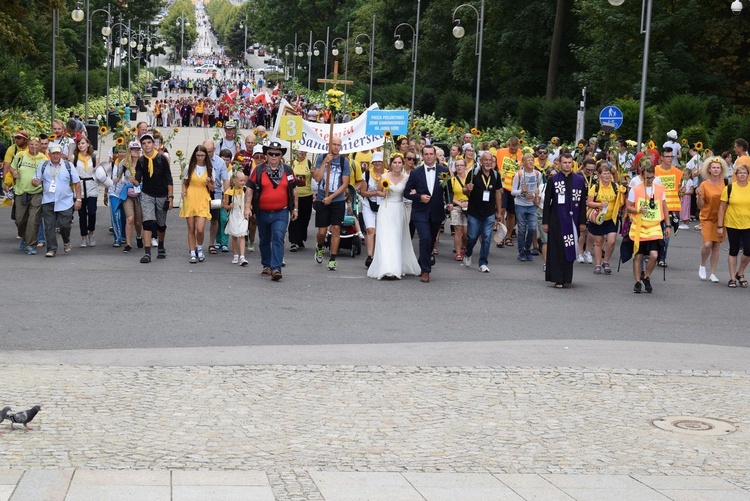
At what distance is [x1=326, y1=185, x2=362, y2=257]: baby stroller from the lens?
19.2 m

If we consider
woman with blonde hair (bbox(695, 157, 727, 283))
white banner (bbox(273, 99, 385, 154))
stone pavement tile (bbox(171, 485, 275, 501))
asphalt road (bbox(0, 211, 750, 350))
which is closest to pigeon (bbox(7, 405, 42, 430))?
stone pavement tile (bbox(171, 485, 275, 501))

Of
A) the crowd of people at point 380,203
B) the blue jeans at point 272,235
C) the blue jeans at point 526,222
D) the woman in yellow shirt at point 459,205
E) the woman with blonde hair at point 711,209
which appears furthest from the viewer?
the blue jeans at point 526,222

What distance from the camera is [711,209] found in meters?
18.0

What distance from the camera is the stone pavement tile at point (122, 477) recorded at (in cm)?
754

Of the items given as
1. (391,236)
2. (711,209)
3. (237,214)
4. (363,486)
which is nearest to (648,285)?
(711,209)

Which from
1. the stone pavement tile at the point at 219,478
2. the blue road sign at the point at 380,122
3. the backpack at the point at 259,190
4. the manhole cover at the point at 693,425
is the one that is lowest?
the stone pavement tile at the point at 219,478

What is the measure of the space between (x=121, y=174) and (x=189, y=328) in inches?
257

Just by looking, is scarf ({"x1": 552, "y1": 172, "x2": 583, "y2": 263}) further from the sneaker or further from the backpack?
the backpack

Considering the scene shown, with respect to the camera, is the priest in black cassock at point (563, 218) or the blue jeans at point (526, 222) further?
the blue jeans at point (526, 222)

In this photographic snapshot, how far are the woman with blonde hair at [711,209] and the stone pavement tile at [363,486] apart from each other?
1096 centimetres

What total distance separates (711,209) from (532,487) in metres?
11.0

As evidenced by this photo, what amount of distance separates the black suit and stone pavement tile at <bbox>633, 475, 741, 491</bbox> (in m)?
8.84

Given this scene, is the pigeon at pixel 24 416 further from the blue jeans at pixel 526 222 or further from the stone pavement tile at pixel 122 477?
the blue jeans at pixel 526 222

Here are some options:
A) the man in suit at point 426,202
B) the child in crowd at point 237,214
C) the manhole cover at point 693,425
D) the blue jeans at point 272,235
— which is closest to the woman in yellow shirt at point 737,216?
the man in suit at point 426,202
